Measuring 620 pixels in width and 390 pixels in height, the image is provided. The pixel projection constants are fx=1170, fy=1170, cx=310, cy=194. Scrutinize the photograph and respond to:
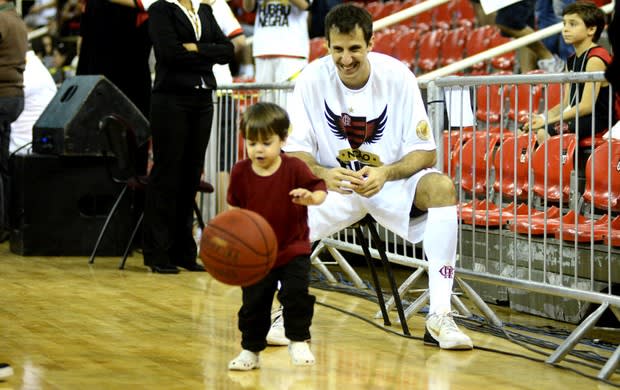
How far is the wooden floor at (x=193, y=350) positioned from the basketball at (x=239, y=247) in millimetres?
444

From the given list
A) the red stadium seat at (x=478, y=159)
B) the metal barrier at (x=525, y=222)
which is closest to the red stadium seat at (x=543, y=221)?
the metal barrier at (x=525, y=222)

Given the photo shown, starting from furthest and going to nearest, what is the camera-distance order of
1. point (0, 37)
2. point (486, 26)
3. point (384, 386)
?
1. point (486, 26)
2. point (0, 37)
3. point (384, 386)

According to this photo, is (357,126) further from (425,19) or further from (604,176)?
(425,19)

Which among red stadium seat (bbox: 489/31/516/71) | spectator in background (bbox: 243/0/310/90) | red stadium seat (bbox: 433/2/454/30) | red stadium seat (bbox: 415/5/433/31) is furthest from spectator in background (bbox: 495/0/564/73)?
red stadium seat (bbox: 415/5/433/31)

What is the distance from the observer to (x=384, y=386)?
15.4 ft

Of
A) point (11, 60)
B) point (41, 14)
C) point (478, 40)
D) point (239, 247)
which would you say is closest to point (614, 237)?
point (239, 247)

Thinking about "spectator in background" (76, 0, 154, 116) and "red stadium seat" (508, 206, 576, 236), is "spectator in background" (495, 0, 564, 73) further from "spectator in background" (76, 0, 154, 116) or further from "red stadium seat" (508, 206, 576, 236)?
"red stadium seat" (508, 206, 576, 236)

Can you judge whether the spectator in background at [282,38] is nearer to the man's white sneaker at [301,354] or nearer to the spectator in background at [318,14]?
the spectator in background at [318,14]

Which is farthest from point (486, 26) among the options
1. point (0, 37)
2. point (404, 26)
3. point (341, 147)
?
point (341, 147)

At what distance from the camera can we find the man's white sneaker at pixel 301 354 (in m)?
5.08

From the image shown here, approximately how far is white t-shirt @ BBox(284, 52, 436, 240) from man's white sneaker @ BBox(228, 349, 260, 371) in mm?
1063

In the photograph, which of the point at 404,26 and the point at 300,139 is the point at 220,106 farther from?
the point at 404,26

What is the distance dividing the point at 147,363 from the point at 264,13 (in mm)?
5908

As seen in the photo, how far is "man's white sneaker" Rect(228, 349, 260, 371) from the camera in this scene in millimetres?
4961
